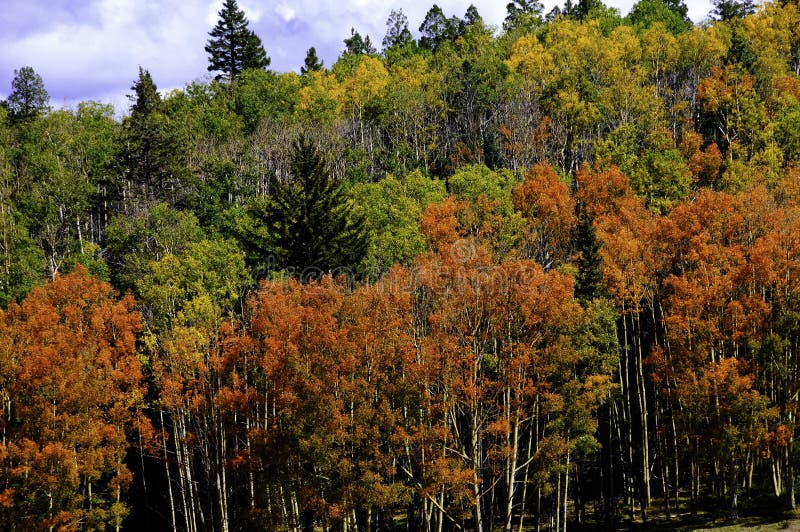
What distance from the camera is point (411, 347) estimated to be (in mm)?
46844

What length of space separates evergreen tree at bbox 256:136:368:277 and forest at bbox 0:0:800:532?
0.24 metres

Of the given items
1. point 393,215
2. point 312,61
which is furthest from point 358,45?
point 393,215

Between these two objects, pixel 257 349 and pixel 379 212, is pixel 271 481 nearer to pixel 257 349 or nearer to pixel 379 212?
pixel 257 349

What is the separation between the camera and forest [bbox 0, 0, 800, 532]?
4541 centimetres

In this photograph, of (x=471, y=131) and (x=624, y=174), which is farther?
(x=471, y=131)

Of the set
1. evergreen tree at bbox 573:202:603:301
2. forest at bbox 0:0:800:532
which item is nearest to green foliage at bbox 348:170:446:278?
forest at bbox 0:0:800:532

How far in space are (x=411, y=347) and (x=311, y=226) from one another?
1776 centimetres

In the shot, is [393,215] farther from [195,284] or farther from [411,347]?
[411,347]

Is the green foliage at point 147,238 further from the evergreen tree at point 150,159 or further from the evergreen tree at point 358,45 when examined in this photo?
the evergreen tree at point 358,45

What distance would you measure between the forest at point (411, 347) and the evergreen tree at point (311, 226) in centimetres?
24

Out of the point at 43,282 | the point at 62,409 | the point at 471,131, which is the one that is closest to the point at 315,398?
the point at 62,409

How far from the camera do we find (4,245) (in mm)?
68375

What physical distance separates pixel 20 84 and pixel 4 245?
5184 cm

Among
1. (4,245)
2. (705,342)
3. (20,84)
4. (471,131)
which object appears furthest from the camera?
(20,84)
